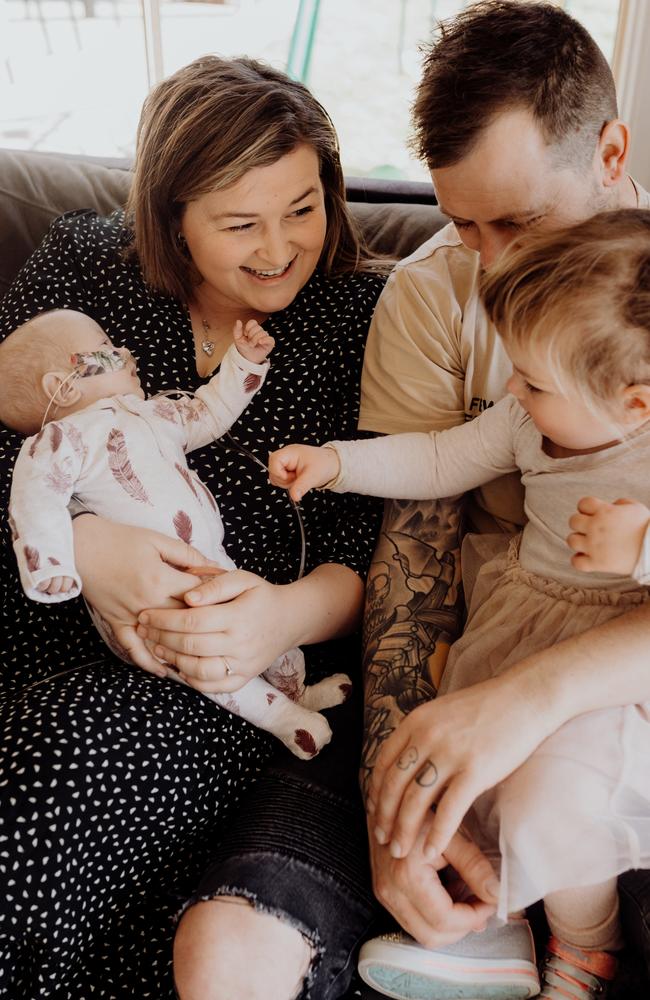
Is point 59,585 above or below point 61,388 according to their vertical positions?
below

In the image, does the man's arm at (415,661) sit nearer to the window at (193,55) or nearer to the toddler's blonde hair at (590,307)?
the toddler's blonde hair at (590,307)

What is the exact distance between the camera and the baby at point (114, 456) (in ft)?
4.24

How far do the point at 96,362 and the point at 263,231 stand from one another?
13.7 inches

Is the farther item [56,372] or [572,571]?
[56,372]

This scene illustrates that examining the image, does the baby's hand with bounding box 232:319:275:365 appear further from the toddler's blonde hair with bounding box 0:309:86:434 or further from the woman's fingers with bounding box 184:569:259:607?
the woman's fingers with bounding box 184:569:259:607

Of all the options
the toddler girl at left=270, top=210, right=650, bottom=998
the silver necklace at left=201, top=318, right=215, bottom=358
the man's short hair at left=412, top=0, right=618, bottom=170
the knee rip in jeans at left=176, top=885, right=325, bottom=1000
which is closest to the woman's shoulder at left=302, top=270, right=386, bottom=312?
the silver necklace at left=201, top=318, right=215, bottom=358

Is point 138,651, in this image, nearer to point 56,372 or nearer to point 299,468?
point 299,468

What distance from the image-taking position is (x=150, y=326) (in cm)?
169

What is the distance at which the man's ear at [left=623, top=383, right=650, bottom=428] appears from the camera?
42.6 inches

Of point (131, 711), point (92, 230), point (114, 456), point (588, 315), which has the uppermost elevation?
point (588, 315)

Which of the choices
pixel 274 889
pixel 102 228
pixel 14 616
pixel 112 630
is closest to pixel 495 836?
pixel 274 889

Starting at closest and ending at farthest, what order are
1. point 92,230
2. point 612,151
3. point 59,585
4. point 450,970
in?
point 450,970, point 59,585, point 612,151, point 92,230

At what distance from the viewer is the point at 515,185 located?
131 cm

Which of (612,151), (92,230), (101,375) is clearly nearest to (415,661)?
(101,375)
